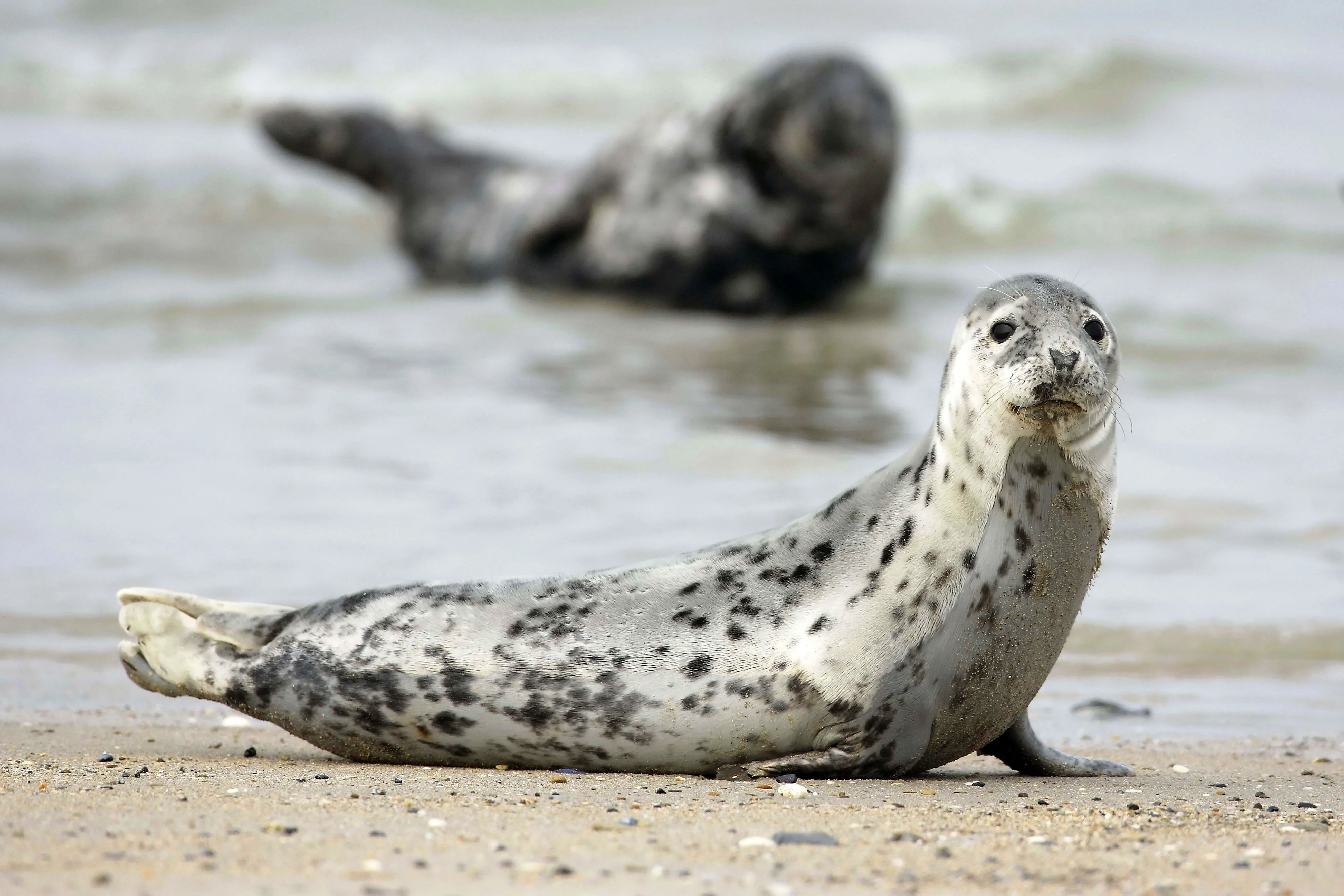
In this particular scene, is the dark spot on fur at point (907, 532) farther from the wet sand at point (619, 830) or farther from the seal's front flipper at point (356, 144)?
the seal's front flipper at point (356, 144)

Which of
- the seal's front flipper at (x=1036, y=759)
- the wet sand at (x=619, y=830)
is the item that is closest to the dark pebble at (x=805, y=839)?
the wet sand at (x=619, y=830)

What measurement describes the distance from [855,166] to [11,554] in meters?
6.63

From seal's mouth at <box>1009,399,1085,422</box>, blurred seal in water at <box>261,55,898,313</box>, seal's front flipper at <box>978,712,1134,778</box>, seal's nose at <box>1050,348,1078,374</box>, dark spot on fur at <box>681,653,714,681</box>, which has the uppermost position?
blurred seal in water at <box>261,55,898,313</box>

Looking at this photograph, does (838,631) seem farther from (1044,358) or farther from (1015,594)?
(1044,358)

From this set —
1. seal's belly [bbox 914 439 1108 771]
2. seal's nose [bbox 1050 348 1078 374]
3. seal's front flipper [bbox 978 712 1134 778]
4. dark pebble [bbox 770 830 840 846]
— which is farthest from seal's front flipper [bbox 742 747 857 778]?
seal's nose [bbox 1050 348 1078 374]

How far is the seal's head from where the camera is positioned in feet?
10.5

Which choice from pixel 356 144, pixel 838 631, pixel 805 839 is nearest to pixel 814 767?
pixel 838 631

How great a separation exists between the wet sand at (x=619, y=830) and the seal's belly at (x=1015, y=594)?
0.19 metres

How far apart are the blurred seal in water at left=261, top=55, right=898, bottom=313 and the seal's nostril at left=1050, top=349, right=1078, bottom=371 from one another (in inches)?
305

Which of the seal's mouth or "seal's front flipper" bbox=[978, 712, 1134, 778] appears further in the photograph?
"seal's front flipper" bbox=[978, 712, 1134, 778]

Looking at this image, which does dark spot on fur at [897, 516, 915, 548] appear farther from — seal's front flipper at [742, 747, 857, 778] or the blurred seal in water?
the blurred seal in water

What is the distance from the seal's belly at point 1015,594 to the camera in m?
3.36

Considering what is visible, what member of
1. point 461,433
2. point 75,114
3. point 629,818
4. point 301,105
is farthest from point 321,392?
point 75,114

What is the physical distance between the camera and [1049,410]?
3.24 metres
